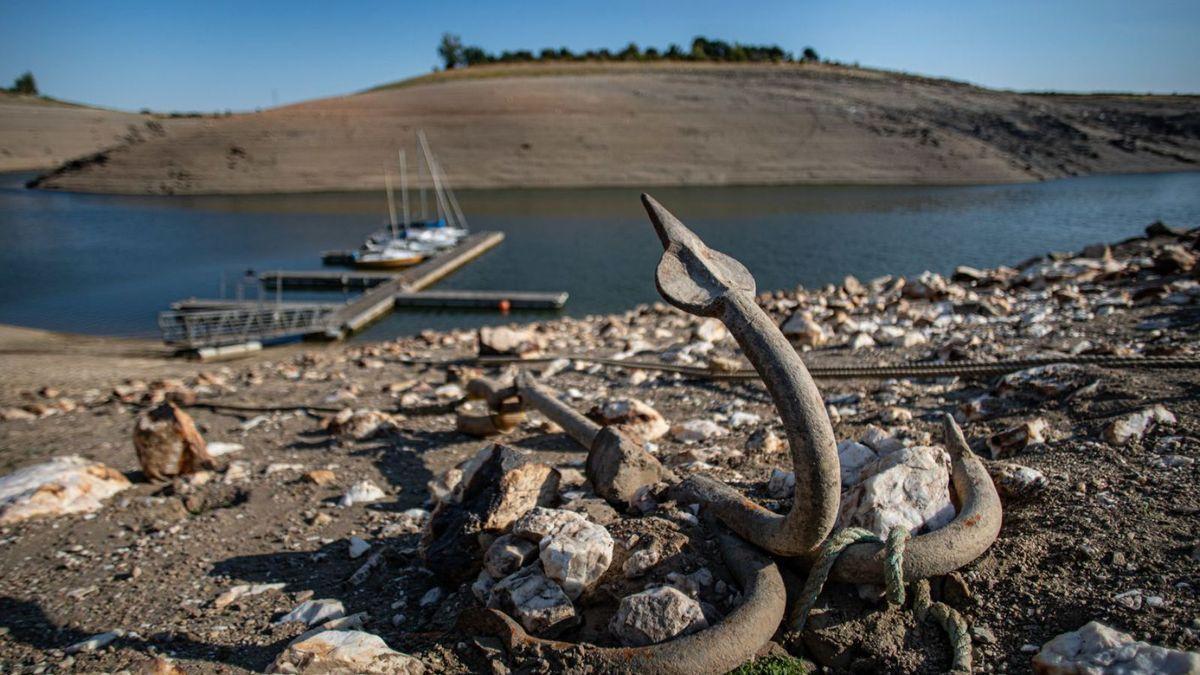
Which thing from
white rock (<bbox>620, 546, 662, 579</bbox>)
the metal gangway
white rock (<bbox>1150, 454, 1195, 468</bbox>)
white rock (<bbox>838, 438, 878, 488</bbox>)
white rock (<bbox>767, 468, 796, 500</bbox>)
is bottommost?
the metal gangway

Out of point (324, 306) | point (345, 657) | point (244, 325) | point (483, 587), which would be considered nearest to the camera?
point (345, 657)

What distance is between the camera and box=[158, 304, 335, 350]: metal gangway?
49.8 ft

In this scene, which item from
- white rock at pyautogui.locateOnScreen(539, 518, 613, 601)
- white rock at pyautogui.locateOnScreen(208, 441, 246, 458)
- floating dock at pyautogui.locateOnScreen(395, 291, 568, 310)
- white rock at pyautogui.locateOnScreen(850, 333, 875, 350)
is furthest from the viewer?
floating dock at pyautogui.locateOnScreen(395, 291, 568, 310)

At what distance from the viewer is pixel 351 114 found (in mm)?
56500

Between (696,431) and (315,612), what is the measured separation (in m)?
2.51

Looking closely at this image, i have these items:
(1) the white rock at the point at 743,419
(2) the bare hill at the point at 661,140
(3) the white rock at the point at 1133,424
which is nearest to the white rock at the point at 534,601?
(1) the white rock at the point at 743,419

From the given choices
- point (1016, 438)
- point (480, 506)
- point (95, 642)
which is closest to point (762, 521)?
point (480, 506)

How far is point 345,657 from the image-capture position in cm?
243

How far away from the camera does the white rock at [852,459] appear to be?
10.3 feet

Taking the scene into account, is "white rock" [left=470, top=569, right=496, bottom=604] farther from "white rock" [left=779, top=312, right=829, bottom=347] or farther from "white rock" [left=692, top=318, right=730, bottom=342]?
"white rock" [left=692, top=318, right=730, bottom=342]

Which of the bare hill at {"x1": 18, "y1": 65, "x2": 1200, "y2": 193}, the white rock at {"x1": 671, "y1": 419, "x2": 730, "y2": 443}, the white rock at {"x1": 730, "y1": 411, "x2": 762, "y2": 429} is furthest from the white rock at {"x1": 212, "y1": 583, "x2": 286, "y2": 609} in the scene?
the bare hill at {"x1": 18, "y1": 65, "x2": 1200, "y2": 193}

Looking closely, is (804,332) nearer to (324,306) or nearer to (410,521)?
(410,521)

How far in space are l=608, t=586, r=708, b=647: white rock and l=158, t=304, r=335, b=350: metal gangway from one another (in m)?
14.9

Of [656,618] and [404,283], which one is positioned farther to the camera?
[404,283]
